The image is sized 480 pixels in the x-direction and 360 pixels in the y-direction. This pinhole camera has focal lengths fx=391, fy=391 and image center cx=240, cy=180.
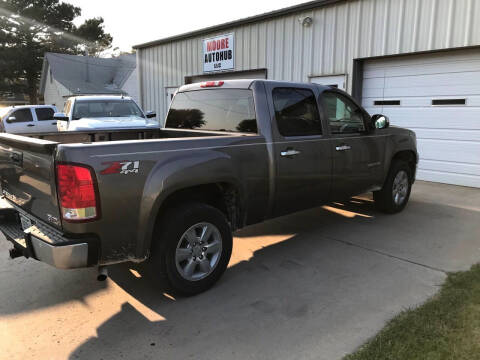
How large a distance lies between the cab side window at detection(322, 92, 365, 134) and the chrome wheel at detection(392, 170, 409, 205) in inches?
48.7

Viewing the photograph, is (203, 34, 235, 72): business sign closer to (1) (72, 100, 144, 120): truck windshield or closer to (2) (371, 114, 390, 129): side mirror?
(1) (72, 100, 144, 120): truck windshield

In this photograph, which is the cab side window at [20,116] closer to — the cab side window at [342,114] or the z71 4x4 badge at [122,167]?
the cab side window at [342,114]

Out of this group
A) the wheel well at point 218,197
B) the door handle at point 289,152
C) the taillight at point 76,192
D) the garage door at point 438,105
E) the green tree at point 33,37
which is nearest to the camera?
the taillight at point 76,192

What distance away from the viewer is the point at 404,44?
8555 millimetres

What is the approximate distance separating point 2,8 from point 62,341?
43.5 metres

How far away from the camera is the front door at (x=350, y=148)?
4.72 metres

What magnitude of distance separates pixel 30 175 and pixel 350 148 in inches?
139

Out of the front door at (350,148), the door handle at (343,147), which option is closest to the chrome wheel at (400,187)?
the front door at (350,148)

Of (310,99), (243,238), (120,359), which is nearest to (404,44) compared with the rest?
(310,99)

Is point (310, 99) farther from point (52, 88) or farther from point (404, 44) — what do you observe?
point (52, 88)

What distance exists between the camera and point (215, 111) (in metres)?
4.41

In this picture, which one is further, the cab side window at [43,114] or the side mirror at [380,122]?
the cab side window at [43,114]

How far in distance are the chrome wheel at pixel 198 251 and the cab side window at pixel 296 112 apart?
1.33 metres

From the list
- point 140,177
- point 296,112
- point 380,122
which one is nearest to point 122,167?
point 140,177
